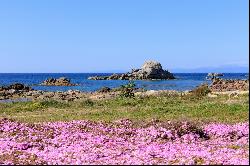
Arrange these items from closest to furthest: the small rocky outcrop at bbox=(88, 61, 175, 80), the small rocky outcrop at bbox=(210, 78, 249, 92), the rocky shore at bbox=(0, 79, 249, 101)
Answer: the rocky shore at bbox=(0, 79, 249, 101), the small rocky outcrop at bbox=(210, 78, 249, 92), the small rocky outcrop at bbox=(88, 61, 175, 80)

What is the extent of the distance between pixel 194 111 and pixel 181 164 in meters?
19.2

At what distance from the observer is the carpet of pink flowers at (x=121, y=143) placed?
18594 millimetres

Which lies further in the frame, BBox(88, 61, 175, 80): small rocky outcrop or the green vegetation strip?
BBox(88, 61, 175, 80): small rocky outcrop

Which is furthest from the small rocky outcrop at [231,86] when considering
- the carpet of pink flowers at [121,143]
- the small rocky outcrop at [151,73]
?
the small rocky outcrop at [151,73]

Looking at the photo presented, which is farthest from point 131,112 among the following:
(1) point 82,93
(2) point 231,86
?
(2) point 231,86

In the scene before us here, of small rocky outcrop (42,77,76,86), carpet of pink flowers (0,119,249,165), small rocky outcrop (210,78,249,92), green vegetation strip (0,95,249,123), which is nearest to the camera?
carpet of pink flowers (0,119,249,165)

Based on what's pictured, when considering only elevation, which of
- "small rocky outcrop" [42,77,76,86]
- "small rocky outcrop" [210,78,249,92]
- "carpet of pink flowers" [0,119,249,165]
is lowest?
"small rocky outcrop" [42,77,76,86]

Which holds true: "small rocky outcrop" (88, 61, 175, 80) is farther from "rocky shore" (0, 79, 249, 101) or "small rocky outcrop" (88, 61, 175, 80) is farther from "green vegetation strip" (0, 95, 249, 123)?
"green vegetation strip" (0, 95, 249, 123)

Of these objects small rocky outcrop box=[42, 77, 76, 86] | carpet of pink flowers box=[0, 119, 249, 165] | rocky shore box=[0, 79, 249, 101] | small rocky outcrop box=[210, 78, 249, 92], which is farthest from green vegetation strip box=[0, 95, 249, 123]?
small rocky outcrop box=[42, 77, 76, 86]

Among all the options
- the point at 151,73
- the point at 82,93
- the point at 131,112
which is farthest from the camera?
the point at 151,73

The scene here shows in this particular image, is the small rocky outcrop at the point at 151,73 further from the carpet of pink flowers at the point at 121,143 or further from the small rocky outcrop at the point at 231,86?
the carpet of pink flowers at the point at 121,143

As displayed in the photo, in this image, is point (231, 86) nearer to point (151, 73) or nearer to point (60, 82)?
point (60, 82)

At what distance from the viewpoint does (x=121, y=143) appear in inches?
899

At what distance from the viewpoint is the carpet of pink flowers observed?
732 inches
